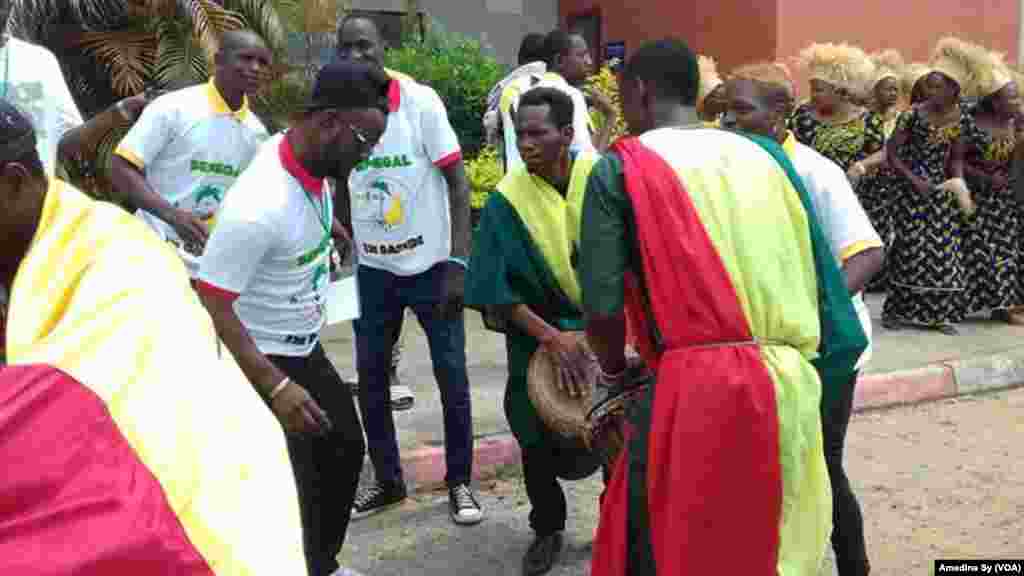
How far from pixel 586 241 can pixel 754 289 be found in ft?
1.38

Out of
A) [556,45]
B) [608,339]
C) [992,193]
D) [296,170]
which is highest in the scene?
[296,170]

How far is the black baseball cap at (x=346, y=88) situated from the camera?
3.60 meters

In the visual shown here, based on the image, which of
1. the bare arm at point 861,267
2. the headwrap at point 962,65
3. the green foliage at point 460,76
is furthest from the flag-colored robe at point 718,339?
the green foliage at point 460,76

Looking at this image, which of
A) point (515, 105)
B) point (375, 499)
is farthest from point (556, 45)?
point (375, 499)

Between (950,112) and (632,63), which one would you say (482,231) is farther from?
(950,112)

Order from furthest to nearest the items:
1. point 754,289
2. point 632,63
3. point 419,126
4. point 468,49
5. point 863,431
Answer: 1. point 468,49
2. point 863,431
3. point 419,126
4. point 632,63
5. point 754,289

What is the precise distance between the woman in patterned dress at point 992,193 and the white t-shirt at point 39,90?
253 inches

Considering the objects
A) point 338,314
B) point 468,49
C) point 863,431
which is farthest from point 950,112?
point 338,314

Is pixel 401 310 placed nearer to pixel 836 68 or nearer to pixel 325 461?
pixel 325 461

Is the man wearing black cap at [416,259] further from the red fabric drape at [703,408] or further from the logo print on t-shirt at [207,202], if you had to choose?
the red fabric drape at [703,408]

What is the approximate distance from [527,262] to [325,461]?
103 cm

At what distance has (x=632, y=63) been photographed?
3.36m

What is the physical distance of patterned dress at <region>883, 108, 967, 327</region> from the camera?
8695 mm

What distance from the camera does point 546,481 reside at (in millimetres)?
4598
